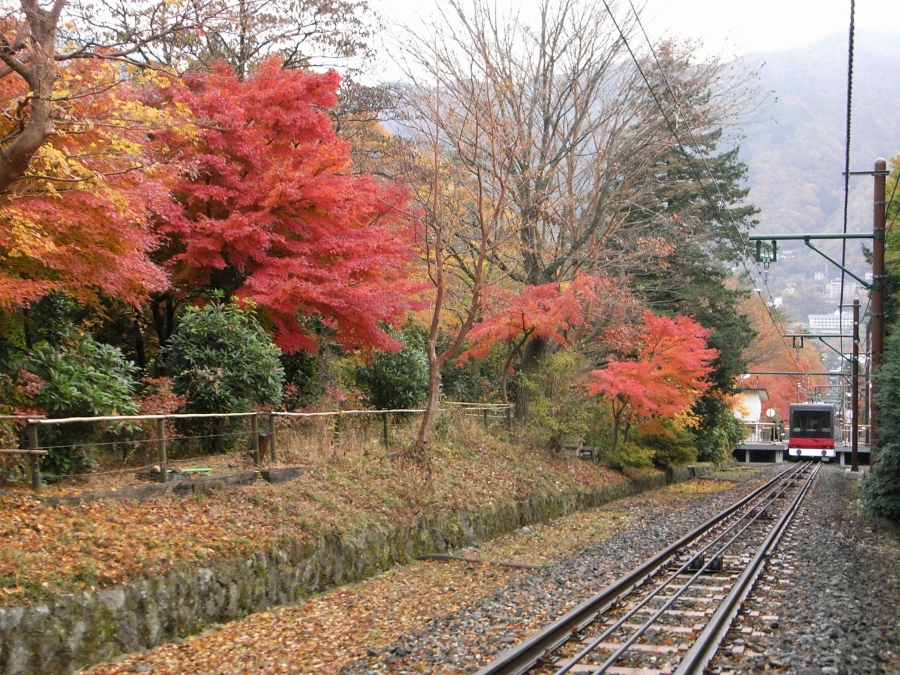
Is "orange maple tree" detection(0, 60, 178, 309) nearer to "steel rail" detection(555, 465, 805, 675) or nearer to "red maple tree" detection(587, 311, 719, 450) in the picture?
"steel rail" detection(555, 465, 805, 675)

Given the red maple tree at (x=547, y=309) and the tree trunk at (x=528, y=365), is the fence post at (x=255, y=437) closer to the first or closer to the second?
the red maple tree at (x=547, y=309)

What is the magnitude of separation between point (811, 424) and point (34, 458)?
4839 cm

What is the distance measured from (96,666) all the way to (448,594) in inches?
183

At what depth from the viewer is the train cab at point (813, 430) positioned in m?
48.3

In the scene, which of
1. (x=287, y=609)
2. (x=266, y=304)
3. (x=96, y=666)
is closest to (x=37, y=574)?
(x=96, y=666)

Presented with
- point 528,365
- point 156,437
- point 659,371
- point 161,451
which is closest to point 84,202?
point 161,451

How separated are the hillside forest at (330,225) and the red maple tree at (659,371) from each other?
0.09 meters

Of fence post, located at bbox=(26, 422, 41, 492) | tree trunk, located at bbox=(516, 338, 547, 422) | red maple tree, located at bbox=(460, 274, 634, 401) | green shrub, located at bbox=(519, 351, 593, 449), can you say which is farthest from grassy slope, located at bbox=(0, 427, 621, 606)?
tree trunk, located at bbox=(516, 338, 547, 422)

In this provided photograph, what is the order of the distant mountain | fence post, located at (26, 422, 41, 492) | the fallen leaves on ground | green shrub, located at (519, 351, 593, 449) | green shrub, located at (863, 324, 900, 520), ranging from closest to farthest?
the fallen leaves on ground → fence post, located at (26, 422, 41, 492) → green shrub, located at (863, 324, 900, 520) → green shrub, located at (519, 351, 593, 449) → the distant mountain

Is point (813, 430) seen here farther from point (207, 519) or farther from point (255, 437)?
point (207, 519)

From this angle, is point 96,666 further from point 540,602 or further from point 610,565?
point 610,565

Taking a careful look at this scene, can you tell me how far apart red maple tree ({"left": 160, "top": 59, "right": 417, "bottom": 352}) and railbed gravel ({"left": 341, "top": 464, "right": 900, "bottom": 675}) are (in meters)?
5.81

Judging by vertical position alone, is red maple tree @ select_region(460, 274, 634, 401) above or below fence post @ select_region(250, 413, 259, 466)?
above

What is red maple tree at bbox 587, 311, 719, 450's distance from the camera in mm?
22766
